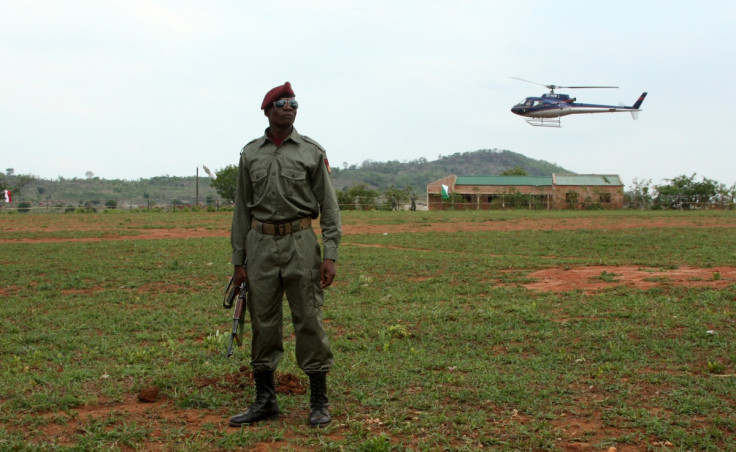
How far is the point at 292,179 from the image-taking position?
459 centimetres

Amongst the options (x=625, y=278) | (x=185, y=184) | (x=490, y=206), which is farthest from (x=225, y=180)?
(x=625, y=278)

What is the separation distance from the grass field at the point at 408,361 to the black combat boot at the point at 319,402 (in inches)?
3.8

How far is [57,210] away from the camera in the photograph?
167ft

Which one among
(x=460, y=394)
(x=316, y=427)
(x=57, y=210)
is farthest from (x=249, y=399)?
(x=57, y=210)

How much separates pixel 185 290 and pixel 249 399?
6.03m

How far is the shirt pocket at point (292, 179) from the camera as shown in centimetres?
459

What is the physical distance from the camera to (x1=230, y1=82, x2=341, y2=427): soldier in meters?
4.53

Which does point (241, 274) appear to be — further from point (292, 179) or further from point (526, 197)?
point (526, 197)

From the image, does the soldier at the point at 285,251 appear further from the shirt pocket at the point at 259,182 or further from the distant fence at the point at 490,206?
the distant fence at the point at 490,206

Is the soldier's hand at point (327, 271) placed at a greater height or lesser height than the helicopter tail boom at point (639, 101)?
lesser

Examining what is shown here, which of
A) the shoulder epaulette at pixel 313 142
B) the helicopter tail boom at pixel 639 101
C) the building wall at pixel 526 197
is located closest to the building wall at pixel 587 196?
the building wall at pixel 526 197

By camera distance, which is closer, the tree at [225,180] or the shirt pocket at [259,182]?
the shirt pocket at [259,182]

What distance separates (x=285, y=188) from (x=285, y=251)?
0.44 meters

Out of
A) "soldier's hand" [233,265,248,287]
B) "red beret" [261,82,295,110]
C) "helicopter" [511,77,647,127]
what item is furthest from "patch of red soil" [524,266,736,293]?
"helicopter" [511,77,647,127]
